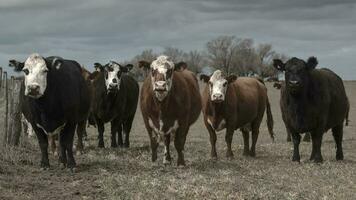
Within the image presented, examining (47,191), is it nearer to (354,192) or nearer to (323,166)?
(354,192)

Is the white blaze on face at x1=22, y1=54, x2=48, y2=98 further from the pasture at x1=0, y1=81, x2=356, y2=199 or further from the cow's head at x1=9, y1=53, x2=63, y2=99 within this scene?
the pasture at x1=0, y1=81, x2=356, y2=199

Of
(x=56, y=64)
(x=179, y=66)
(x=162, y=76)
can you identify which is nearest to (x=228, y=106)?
(x=179, y=66)

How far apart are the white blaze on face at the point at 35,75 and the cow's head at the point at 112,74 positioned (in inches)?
217

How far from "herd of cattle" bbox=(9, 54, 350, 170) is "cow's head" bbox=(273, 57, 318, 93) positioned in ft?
0.07

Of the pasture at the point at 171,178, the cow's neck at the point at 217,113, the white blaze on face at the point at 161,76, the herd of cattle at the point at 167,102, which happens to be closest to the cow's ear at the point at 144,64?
the herd of cattle at the point at 167,102

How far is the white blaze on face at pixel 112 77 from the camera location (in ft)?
54.2

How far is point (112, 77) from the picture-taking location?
1659 cm

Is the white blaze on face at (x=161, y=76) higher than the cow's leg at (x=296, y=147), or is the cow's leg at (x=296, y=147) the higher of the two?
the white blaze on face at (x=161, y=76)

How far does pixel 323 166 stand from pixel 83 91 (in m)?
5.06

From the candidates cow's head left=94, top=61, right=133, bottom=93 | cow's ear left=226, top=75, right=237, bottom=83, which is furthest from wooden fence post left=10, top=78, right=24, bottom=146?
cow's ear left=226, top=75, right=237, bottom=83

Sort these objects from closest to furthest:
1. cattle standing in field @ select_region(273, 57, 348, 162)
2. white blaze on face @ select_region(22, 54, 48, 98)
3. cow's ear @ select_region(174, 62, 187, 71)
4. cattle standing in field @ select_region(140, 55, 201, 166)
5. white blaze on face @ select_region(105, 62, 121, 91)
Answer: white blaze on face @ select_region(22, 54, 48, 98), cattle standing in field @ select_region(140, 55, 201, 166), cow's ear @ select_region(174, 62, 187, 71), cattle standing in field @ select_region(273, 57, 348, 162), white blaze on face @ select_region(105, 62, 121, 91)

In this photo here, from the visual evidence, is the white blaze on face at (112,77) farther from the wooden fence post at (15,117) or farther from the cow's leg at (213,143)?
the cow's leg at (213,143)

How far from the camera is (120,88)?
56.5ft

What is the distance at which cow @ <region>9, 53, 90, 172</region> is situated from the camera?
10859mm
